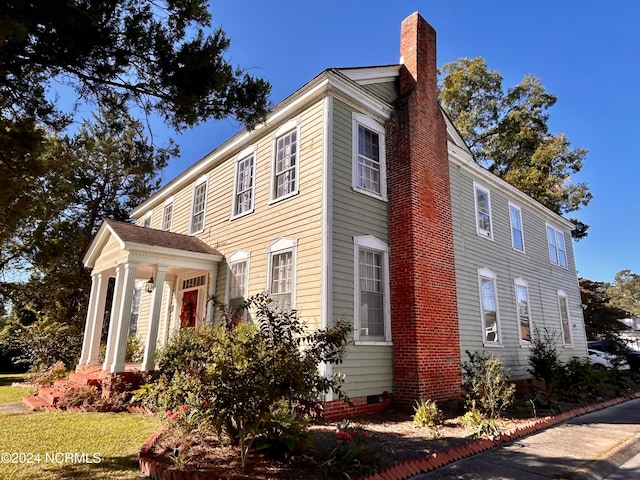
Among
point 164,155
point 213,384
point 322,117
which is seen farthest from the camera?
point 322,117

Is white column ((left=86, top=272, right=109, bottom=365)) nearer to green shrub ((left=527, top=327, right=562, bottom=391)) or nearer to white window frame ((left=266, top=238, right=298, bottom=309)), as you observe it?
white window frame ((left=266, top=238, right=298, bottom=309))

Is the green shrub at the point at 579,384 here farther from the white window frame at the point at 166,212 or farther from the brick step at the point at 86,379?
the white window frame at the point at 166,212

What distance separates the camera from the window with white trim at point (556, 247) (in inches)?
653

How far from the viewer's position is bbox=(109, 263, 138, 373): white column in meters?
9.04

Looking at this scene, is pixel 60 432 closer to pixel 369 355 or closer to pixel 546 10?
pixel 369 355

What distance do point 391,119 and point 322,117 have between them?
85.5 inches

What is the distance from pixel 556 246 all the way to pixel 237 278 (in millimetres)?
14471

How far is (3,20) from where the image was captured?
3.62 meters

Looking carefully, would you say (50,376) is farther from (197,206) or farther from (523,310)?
(523,310)

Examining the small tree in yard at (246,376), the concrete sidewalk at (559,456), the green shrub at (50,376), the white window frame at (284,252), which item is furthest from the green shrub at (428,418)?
the green shrub at (50,376)

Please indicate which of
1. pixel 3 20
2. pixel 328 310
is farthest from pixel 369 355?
pixel 3 20

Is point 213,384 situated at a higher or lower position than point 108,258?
lower

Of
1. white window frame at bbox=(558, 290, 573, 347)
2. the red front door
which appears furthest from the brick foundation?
white window frame at bbox=(558, 290, 573, 347)

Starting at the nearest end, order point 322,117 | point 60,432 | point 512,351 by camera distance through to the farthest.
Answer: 1. point 60,432
2. point 322,117
3. point 512,351
